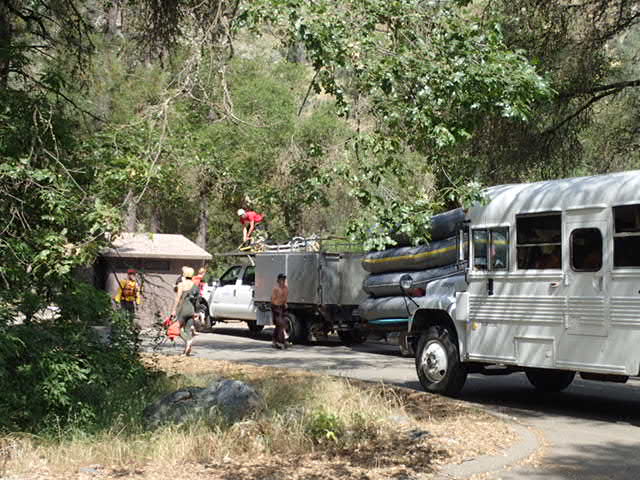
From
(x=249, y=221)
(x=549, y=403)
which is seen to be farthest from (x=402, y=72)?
(x=249, y=221)

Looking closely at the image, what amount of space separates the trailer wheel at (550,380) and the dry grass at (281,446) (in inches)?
137

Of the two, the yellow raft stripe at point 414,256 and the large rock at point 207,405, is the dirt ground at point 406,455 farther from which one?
the yellow raft stripe at point 414,256

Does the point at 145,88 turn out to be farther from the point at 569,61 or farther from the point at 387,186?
the point at 387,186

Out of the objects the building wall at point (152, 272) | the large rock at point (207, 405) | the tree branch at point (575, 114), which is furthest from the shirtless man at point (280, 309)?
the large rock at point (207, 405)

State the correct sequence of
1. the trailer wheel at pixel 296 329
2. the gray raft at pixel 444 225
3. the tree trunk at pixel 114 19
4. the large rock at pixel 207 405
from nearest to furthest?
the large rock at pixel 207 405 → the tree trunk at pixel 114 19 → the gray raft at pixel 444 225 → the trailer wheel at pixel 296 329

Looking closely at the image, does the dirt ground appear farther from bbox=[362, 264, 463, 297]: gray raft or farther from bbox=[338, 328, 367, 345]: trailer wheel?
bbox=[338, 328, 367, 345]: trailer wheel

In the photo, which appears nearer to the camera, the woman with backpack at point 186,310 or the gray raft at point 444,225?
the gray raft at point 444,225

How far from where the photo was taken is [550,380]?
13.8m

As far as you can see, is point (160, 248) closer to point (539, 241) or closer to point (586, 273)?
point (539, 241)

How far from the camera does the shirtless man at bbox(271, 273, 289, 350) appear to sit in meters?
22.3

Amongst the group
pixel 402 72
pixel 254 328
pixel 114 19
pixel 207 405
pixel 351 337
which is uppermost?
pixel 114 19

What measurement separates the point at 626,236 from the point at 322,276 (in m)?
12.6

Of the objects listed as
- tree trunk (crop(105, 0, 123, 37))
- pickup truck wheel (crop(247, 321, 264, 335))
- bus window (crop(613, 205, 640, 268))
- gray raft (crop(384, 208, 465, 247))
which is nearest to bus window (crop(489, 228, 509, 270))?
bus window (crop(613, 205, 640, 268))

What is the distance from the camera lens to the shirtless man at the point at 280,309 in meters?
22.3
